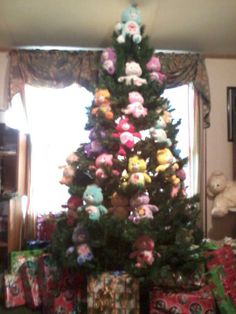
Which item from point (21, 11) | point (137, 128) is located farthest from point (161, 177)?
point (21, 11)

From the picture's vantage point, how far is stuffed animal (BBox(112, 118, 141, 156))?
73.6 inches

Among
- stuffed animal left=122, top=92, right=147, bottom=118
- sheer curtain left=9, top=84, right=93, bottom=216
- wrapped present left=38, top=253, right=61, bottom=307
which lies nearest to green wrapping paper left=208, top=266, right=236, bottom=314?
wrapped present left=38, top=253, right=61, bottom=307

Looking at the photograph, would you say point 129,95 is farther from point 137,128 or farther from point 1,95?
point 1,95

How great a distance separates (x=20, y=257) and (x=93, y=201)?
803mm

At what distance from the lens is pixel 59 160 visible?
2.70 m

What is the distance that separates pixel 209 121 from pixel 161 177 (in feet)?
3.73

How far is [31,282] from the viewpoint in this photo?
2.15 meters

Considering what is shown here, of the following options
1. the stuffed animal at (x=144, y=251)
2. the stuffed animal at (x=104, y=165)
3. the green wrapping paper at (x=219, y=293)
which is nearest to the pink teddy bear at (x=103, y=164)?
the stuffed animal at (x=104, y=165)

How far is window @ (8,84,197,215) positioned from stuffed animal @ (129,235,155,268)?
3.37 feet

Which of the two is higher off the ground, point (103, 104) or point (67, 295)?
point (103, 104)

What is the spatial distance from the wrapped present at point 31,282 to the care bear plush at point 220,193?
1466 millimetres

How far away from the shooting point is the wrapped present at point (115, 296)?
177 cm

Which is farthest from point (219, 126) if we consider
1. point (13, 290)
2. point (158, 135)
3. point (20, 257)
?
point (13, 290)

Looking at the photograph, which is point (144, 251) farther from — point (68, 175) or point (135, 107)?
point (135, 107)
